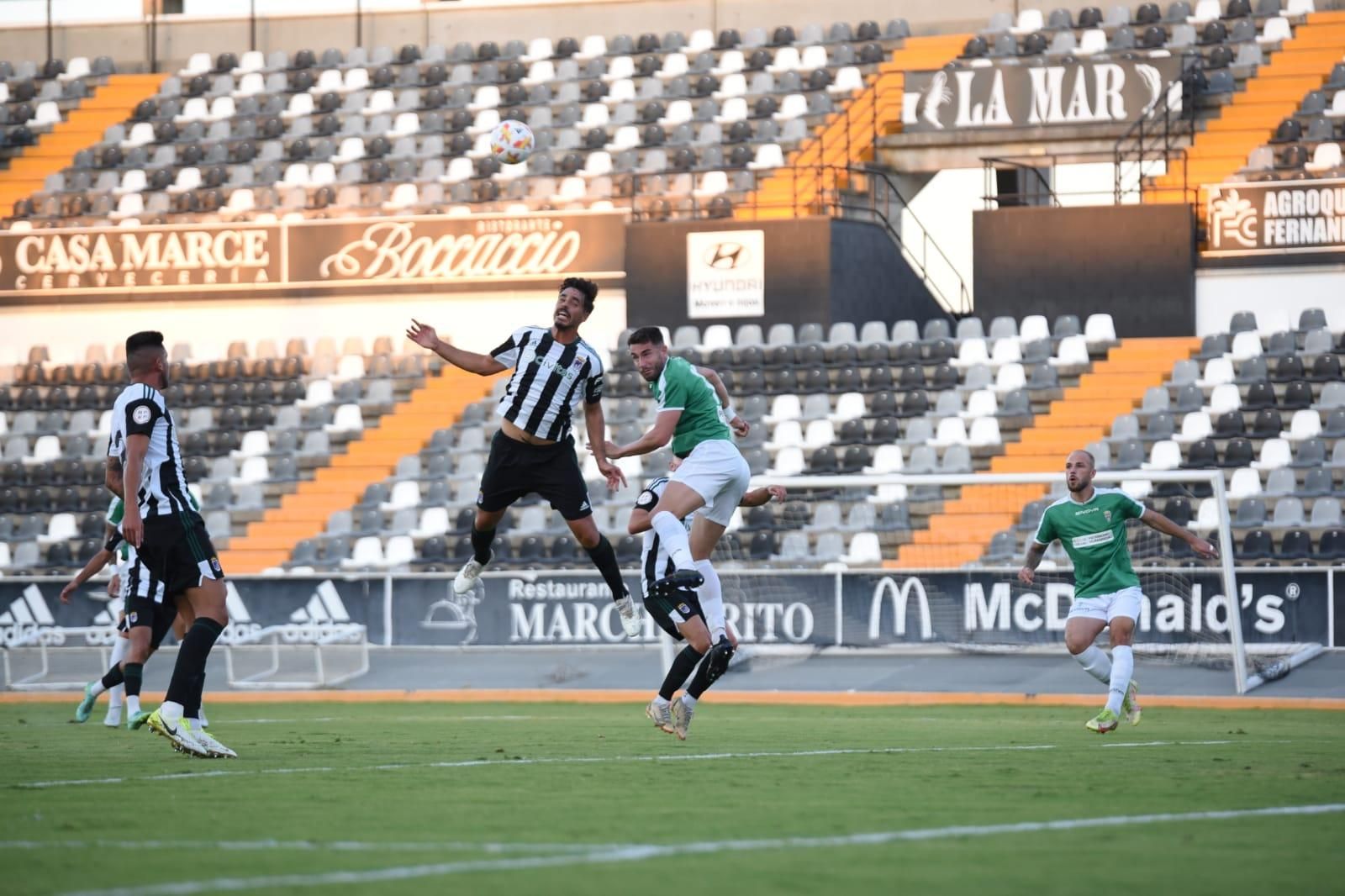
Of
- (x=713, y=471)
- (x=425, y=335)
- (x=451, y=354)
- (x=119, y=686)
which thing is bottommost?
(x=119, y=686)

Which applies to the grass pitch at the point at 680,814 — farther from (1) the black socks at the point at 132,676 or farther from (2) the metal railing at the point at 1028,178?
(2) the metal railing at the point at 1028,178

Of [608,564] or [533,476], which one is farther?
[608,564]

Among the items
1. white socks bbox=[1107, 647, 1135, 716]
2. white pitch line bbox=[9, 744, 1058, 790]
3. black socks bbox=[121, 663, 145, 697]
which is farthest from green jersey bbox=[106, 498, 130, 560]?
white socks bbox=[1107, 647, 1135, 716]

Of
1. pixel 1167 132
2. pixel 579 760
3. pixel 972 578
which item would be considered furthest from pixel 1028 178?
pixel 579 760

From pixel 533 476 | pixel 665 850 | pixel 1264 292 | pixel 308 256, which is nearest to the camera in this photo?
pixel 665 850

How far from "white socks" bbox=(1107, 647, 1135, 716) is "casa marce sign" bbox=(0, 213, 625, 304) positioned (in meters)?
16.0

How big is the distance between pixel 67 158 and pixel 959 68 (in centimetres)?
1552

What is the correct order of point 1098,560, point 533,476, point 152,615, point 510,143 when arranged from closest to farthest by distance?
point 533,476, point 152,615, point 1098,560, point 510,143

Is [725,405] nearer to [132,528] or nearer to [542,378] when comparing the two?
[542,378]

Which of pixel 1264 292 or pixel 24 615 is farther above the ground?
pixel 1264 292

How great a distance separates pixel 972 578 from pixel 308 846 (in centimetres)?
1285

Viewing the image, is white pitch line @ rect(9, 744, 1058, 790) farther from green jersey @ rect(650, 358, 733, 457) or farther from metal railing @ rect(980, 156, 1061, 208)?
metal railing @ rect(980, 156, 1061, 208)

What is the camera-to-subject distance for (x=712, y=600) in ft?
39.5

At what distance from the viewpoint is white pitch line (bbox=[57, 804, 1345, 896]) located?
17.9 feet
